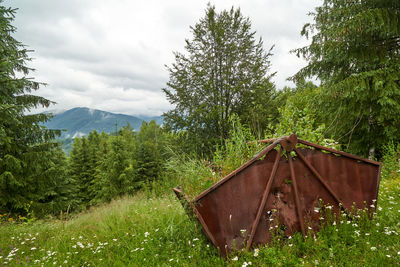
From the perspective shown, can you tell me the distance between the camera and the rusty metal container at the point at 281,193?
2566 millimetres

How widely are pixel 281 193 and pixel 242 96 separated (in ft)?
30.8

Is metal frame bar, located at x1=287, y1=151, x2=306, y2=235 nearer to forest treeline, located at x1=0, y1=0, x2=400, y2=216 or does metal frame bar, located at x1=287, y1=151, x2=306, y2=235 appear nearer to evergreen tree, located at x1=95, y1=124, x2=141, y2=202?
forest treeline, located at x1=0, y1=0, x2=400, y2=216

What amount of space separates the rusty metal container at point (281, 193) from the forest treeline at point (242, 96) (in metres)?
0.72

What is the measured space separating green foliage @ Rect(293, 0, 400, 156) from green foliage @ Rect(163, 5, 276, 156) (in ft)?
9.30

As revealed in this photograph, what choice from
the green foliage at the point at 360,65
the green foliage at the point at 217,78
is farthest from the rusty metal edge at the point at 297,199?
the green foliage at the point at 217,78

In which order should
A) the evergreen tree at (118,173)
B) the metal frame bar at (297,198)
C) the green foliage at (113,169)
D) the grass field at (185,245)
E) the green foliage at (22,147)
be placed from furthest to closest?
the green foliage at (113,169) < the evergreen tree at (118,173) < the green foliage at (22,147) < the metal frame bar at (297,198) < the grass field at (185,245)

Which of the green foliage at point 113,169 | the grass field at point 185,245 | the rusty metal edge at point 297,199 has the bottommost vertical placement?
the green foliage at point 113,169

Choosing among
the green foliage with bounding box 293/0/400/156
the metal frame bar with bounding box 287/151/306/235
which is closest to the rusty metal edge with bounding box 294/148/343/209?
the metal frame bar with bounding box 287/151/306/235

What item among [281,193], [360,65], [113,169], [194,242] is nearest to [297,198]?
[281,193]

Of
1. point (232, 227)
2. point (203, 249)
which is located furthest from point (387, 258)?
point (203, 249)

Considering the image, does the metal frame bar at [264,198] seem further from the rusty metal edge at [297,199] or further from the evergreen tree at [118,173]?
the evergreen tree at [118,173]

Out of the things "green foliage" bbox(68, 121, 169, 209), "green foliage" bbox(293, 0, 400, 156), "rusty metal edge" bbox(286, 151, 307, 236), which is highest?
"green foliage" bbox(293, 0, 400, 156)

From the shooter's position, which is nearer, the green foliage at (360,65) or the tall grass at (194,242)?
the tall grass at (194,242)

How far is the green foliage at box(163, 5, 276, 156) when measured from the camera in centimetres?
1141
